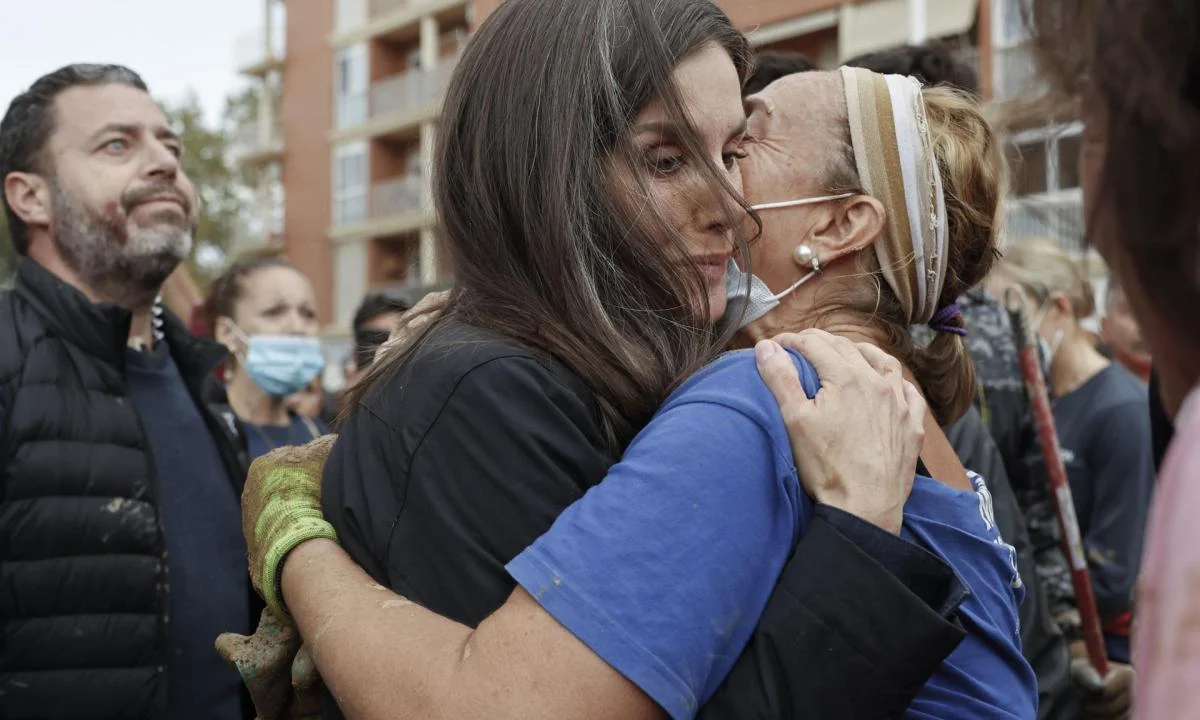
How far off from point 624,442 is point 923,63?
2521 millimetres

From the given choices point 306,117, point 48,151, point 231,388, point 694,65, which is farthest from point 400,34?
point 694,65

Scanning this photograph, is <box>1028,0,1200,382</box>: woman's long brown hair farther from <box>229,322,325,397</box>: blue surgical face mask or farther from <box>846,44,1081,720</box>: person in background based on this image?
<box>229,322,325,397</box>: blue surgical face mask

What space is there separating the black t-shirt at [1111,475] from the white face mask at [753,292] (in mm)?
2995

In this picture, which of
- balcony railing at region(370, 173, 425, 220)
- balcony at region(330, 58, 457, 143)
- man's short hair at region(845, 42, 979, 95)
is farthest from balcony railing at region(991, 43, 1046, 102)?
balcony railing at region(370, 173, 425, 220)

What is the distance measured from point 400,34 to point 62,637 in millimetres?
30494

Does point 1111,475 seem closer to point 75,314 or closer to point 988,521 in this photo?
point 988,521

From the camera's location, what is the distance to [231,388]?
19.7 ft

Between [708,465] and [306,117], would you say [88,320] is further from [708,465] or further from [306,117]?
[306,117]

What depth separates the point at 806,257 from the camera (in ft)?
6.35

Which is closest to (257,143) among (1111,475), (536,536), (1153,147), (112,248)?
(112,248)

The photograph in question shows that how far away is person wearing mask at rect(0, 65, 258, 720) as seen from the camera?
287 centimetres

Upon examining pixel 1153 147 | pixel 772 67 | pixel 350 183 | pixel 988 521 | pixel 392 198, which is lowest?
pixel 988 521

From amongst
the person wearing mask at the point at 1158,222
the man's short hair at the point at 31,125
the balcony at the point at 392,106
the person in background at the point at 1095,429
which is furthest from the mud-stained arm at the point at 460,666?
the balcony at the point at 392,106

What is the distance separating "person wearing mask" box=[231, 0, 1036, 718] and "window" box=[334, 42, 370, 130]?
3123 cm
